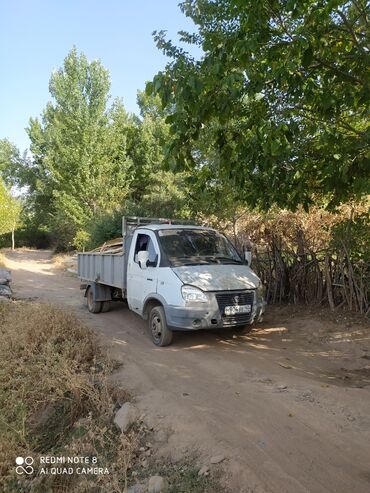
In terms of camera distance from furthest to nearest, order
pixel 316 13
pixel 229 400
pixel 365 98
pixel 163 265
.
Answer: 1. pixel 163 265
2. pixel 365 98
3. pixel 229 400
4. pixel 316 13

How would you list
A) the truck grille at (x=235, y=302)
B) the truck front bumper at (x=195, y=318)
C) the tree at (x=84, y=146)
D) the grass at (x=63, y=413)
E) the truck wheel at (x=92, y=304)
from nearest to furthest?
the grass at (x=63, y=413) → the truck front bumper at (x=195, y=318) → the truck grille at (x=235, y=302) → the truck wheel at (x=92, y=304) → the tree at (x=84, y=146)

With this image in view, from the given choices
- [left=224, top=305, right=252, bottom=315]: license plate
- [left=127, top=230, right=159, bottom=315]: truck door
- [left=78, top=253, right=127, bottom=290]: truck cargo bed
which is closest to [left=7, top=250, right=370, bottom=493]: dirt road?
[left=224, top=305, right=252, bottom=315]: license plate

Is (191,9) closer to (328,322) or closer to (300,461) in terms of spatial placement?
(328,322)

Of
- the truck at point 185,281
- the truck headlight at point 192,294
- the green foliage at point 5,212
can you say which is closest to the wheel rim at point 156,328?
the truck at point 185,281

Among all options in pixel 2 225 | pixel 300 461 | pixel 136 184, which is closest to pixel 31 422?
pixel 300 461

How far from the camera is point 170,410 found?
447 cm

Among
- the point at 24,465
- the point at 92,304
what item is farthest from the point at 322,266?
the point at 24,465

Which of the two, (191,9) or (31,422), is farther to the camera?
(191,9)

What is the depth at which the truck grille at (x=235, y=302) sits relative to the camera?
6598 mm

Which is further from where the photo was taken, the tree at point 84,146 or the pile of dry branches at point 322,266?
the tree at point 84,146

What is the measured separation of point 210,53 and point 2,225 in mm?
27868

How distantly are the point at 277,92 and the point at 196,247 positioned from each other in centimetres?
311

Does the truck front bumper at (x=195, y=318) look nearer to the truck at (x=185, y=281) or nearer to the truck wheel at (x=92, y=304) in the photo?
the truck at (x=185, y=281)

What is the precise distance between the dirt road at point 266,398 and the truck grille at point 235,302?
0.52 m
